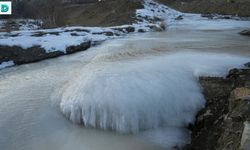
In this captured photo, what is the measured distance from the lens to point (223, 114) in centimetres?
928

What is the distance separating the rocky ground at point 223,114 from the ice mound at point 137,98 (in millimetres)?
321

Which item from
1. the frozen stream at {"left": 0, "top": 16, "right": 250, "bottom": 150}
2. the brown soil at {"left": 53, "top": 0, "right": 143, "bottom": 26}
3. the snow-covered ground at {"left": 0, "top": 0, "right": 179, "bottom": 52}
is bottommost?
the frozen stream at {"left": 0, "top": 16, "right": 250, "bottom": 150}

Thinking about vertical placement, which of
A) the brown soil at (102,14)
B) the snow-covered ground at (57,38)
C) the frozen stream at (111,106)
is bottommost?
the frozen stream at (111,106)

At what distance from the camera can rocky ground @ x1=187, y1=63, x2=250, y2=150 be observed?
7.64 meters

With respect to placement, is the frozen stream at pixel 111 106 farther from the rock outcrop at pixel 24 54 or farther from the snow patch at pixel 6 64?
the rock outcrop at pixel 24 54

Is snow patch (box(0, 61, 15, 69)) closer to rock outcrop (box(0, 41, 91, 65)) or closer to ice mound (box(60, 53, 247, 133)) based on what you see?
rock outcrop (box(0, 41, 91, 65))

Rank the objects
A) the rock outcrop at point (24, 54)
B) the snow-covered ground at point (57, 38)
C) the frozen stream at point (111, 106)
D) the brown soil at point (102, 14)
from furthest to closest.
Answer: the brown soil at point (102, 14) → the snow-covered ground at point (57, 38) → the rock outcrop at point (24, 54) → the frozen stream at point (111, 106)

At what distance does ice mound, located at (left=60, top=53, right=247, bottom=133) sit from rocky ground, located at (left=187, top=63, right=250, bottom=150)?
0.32 metres

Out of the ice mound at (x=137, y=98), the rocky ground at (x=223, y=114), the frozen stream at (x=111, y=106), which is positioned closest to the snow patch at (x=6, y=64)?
the frozen stream at (x=111, y=106)

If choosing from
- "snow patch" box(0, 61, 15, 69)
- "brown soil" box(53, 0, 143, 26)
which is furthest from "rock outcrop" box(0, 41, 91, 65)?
"brown soil" box(53, 0, 143, 26)

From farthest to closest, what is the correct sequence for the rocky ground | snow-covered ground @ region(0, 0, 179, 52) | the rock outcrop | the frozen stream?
1. snow-covered ground @ region(0, 0, 179, 52)
2. the rock outcrop
3. the frozen stream
4. the rocky ground

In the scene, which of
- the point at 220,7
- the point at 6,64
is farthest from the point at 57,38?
the point at 220,7

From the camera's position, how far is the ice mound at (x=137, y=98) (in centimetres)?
948

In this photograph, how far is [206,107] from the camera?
10.0 metres
